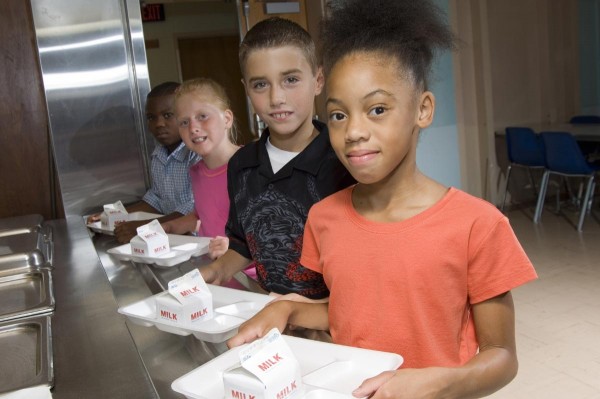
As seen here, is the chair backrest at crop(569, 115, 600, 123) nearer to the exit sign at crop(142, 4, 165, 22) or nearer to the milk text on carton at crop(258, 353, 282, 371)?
the exit sign at crop(142, 4, 165, 22)

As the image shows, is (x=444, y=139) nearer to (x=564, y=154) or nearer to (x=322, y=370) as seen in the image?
(x=564, y=154)

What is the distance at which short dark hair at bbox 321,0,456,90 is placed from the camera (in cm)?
97

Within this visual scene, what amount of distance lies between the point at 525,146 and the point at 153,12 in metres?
4.01

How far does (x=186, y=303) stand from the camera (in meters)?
0.99

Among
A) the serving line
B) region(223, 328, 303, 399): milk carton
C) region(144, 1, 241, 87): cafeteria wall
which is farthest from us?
region(144, 1, 241, 87): cafeteria wall

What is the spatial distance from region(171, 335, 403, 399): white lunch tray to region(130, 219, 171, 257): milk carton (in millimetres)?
667

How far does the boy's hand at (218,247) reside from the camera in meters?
1.56

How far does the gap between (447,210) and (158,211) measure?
176cm

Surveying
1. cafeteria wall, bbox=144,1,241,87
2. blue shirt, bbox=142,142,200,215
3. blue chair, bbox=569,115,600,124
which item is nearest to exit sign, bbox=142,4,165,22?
cafeteria wall, bbox=144,1,241,87

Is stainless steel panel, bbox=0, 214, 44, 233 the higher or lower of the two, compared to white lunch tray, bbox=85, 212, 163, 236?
higher

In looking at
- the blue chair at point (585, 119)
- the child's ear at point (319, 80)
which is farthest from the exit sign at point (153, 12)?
the child's ear at point (319, 80)

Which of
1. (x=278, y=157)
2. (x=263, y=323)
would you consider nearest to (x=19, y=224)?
(x=278, y=157)

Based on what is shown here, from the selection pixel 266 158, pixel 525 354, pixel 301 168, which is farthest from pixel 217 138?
pixel 525 354

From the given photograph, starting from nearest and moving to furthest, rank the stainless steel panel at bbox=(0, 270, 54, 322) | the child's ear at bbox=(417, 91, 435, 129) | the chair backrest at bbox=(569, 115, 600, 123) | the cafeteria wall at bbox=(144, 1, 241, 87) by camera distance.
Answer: the child's ear at bbox=(417, 91, 435, 129) < the stainless steel panel at bbox=(0, 270, 54, 322) < the chair backrest at bbox=(569, 115, 600, 123) < the cafeteria wall at bbox=(144, 1, 241, 87)
